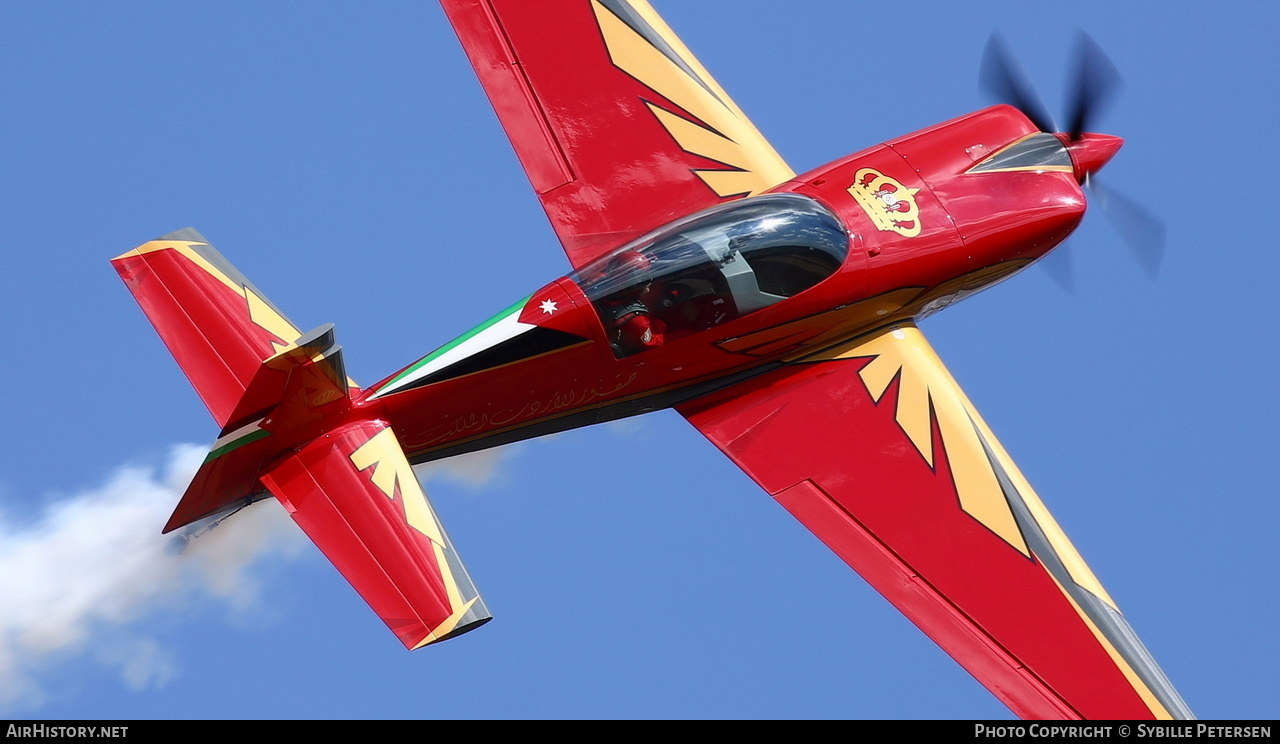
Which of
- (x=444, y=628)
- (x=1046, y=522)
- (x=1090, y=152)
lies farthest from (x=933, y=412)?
(x=444, y=628)

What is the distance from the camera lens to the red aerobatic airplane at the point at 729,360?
13422 mm

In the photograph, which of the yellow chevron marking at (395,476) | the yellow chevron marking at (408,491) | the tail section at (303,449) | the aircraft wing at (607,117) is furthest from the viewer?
the aircraft wing at (607,117)

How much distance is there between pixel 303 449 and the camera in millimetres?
13703

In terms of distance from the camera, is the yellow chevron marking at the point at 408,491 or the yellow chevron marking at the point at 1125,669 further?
the yellow chevron marking at the point at 1125,669

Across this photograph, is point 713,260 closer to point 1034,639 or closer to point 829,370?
point 829,370

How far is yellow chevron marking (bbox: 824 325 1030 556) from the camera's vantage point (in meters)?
14.3

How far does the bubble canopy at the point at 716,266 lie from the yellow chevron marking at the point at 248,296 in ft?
8.22

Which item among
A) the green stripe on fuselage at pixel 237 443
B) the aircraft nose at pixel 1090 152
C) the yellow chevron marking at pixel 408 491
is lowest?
the aircraft nose at pixel 1090 152

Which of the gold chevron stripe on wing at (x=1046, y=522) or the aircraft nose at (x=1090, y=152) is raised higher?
the aircraft nose at (x=1090, y=152)

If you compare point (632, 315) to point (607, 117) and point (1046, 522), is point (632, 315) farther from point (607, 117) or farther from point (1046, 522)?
point (1046, 522)

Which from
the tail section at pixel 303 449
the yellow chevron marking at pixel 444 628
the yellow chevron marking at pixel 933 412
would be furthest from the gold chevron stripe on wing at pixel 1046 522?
the yellow chevron marking at pixel 444 628

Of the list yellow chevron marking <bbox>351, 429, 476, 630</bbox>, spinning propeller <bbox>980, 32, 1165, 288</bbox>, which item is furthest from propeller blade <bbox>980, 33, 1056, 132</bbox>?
yellow chevron marking <bbox>351, 429, 476, 630</bbox>

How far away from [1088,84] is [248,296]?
26.3 feet

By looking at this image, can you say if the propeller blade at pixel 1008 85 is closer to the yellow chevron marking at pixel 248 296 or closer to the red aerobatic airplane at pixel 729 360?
the red aerobatic airplane at pixel 729 360
